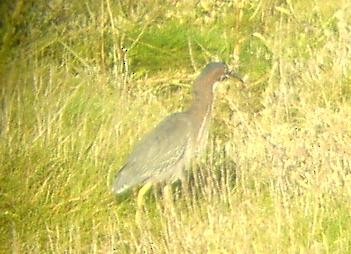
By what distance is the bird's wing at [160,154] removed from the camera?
261 cm

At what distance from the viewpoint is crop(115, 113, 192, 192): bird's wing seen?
261 cm

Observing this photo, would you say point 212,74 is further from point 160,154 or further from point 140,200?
point 140,200

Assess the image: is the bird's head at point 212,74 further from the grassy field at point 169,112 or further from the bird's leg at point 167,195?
the bird's leg at point 167,195

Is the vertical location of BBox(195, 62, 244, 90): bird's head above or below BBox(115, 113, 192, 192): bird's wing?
above

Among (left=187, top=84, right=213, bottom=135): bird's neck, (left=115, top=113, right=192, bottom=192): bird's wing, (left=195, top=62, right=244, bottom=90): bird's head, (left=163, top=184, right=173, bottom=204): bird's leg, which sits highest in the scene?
(left=195, top=62, right=244, bottom=90): bird's head

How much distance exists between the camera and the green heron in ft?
8.57

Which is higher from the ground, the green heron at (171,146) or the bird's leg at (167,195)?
the green heron at (171,146)

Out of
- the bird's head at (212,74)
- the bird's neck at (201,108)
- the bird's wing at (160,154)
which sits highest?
the bird's head at (212,74)

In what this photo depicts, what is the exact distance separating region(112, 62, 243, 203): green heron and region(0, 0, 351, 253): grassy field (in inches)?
2.0

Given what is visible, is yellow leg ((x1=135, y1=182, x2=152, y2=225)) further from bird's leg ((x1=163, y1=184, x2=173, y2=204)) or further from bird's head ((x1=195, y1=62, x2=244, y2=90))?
bird's head ((x1=195, y1=62, x2=244, y2=90))

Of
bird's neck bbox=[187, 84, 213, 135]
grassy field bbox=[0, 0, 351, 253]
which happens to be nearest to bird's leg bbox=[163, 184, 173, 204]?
grassy field bbox=[0, 0, 351, 253]

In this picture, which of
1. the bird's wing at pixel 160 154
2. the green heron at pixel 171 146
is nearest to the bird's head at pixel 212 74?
the green heron at pixel 171 146

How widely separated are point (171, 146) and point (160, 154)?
0.03 m

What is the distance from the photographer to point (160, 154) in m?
2.61
